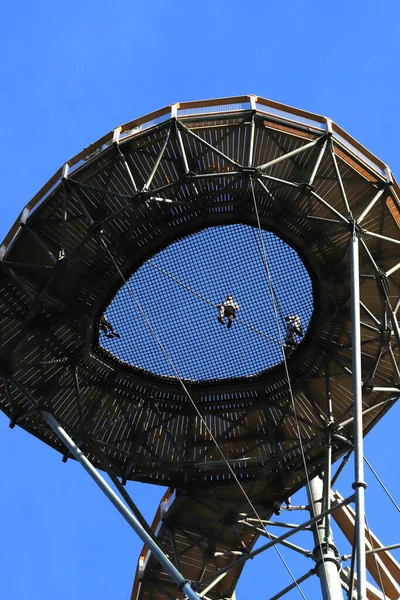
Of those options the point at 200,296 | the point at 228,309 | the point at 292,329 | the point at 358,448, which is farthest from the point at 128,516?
the point at 292,329

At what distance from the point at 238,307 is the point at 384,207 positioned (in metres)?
4.76

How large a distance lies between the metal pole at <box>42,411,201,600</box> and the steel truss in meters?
0.05

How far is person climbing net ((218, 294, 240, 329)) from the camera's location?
27.7 meters

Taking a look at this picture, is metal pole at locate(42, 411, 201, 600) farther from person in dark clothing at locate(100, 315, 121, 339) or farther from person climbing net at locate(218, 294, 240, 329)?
person climbing net at locate(218, 294, 240, 329)

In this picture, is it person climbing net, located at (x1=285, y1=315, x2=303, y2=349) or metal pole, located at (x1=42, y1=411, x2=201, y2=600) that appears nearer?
metal pole, located at (x1=42, y1=411, x2=201, y2=600)

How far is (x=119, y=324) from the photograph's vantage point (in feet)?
93.0

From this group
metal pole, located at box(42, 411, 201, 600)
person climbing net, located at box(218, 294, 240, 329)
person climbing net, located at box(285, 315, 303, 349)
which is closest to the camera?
metal pole, located at box(42, 411, 201, 600)

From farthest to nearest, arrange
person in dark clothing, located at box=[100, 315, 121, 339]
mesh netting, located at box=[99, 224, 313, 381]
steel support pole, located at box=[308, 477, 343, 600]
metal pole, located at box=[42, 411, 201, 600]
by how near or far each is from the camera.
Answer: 1. person in dark clothing, located at box=[100, 315, 121, 339]
2. mesh netting, located at box=[99, 224, 313, 381]
3. steel support pole, located at box=[308, 477, 343, 600]
4. metal pole, located at box=[42, 411, 201, 600]

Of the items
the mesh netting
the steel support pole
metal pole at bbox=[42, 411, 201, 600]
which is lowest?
metal pole at bbox=[42, 411, 201, 600]

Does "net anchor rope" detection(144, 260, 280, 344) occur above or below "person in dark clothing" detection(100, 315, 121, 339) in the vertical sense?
above

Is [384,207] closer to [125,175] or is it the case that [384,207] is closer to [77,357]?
[125,175]

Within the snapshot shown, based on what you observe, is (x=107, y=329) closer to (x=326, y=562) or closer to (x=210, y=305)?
(x=210, y=305)

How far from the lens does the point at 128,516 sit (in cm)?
2414

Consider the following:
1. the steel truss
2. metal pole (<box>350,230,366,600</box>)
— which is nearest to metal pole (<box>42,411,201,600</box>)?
the steel truss
